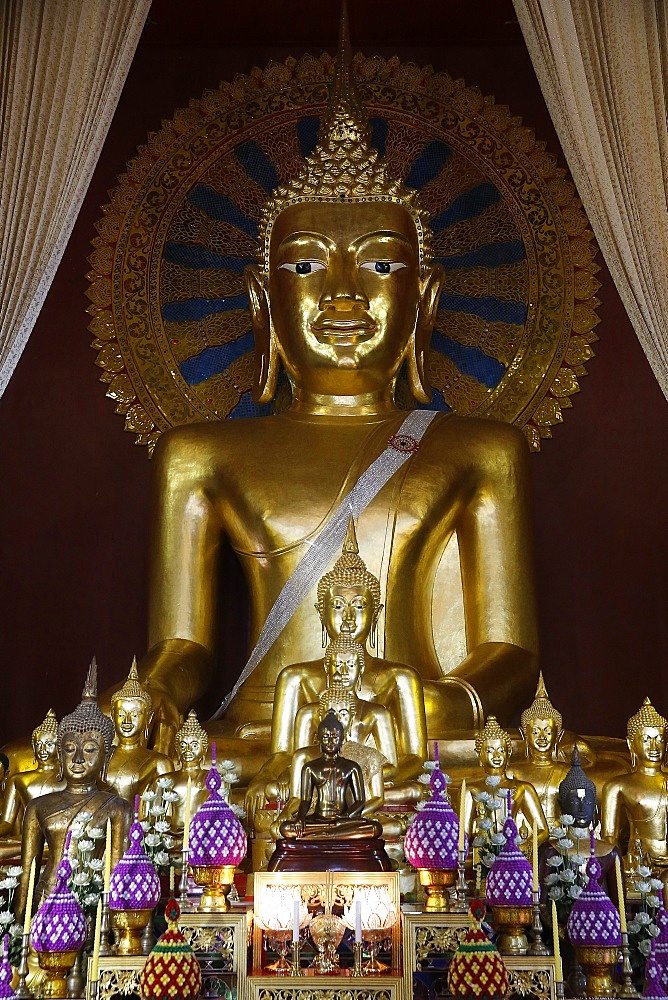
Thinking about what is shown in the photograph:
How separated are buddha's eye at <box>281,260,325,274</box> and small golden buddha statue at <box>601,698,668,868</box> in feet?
6.60

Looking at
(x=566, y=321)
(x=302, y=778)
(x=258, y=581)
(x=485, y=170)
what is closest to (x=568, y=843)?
(x=302, y=778)

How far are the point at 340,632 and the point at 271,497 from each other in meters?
0.98

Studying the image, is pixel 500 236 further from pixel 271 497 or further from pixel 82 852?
pixel 82 852

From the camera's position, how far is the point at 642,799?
3.58 metres

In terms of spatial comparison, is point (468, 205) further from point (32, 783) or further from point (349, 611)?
point (32, 783)

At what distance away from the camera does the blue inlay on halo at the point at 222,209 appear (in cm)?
546

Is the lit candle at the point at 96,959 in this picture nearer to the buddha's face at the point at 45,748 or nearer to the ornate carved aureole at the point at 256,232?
the buddha's face at the point at 45,748

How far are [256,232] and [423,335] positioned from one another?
866 mm

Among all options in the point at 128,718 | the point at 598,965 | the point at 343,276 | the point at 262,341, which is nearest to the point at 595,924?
the point at 598,965

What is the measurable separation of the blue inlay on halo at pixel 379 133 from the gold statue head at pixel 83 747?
2960mm

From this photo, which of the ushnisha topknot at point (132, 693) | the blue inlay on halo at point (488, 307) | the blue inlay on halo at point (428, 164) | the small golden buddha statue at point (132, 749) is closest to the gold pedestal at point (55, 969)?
the small golden buddha statue at point (132, 749)

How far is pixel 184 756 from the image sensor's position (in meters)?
3.58

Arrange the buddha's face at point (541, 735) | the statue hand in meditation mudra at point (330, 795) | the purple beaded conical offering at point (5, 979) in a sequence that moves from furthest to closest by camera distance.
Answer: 1. the buddha's face at point (541, 735)
2. the statue hand in meditation mudra at point (330, 795)
3. the purple beaded conical offering at point (5, 979)

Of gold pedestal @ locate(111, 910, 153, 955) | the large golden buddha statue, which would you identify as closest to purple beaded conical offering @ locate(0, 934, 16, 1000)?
gold pedestal @ locate(111, 910, 153, 955)
